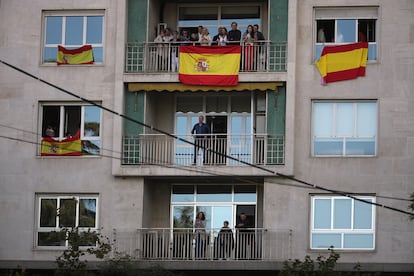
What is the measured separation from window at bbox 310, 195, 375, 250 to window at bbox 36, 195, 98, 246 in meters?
7.32

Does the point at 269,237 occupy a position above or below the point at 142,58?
below

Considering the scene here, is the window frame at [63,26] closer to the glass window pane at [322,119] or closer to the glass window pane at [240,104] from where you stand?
the glass window pane at [240,104]

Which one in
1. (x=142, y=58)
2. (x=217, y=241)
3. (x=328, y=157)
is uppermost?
(x=142, y=58)

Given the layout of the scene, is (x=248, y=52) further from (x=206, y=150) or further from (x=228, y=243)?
(x=228, y=243)

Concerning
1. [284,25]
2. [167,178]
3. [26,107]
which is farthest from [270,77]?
[26,107]

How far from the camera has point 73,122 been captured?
45000 millimetres

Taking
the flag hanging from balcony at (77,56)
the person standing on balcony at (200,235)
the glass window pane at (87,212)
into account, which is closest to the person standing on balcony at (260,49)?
the person standing on balcony at (200,235)

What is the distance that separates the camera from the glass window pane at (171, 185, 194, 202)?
4519 centimetres

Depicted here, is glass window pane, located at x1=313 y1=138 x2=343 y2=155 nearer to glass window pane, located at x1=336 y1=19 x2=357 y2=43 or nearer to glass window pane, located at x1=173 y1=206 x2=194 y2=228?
glass window pane, located at x1=336 y1=19 x2=357 y2=43

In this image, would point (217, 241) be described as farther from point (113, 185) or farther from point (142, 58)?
point (142, 58)

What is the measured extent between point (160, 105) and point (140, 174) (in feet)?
10.6

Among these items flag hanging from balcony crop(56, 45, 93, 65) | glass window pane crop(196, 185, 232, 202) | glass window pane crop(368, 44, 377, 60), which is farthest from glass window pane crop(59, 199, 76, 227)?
glass window pane crop(368, 44, 377, 60)

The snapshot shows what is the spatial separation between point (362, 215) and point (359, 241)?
0.85m

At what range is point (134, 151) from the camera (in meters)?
44.1
